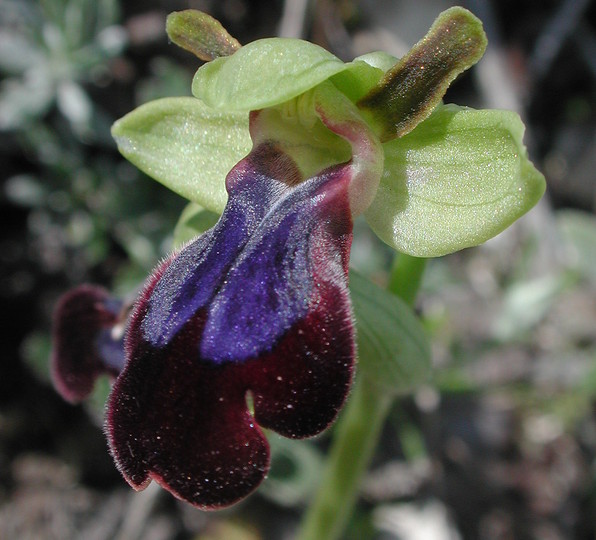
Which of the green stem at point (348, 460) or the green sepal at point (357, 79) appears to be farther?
the green stem at point (348, 460)

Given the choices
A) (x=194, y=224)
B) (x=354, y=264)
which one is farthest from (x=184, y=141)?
(x=354, y=264)

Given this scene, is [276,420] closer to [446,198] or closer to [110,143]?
[446,198]

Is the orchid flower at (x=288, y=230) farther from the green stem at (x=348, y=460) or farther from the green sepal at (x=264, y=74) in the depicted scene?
the green stem at (x=348, y=460)

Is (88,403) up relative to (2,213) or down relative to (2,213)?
down

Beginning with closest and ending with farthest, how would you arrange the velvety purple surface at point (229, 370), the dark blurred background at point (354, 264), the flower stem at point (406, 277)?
the velvety purple surface at point (229, 370)
the flower stem at point (406, 277)
the dark blurred background at point (354, 264)

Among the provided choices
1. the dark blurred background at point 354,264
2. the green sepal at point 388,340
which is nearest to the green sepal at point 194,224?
the green sepal at point 388,340

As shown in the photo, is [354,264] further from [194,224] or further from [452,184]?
[452,184]

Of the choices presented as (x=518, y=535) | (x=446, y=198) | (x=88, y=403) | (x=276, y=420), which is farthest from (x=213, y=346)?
(x=518, y=535)
